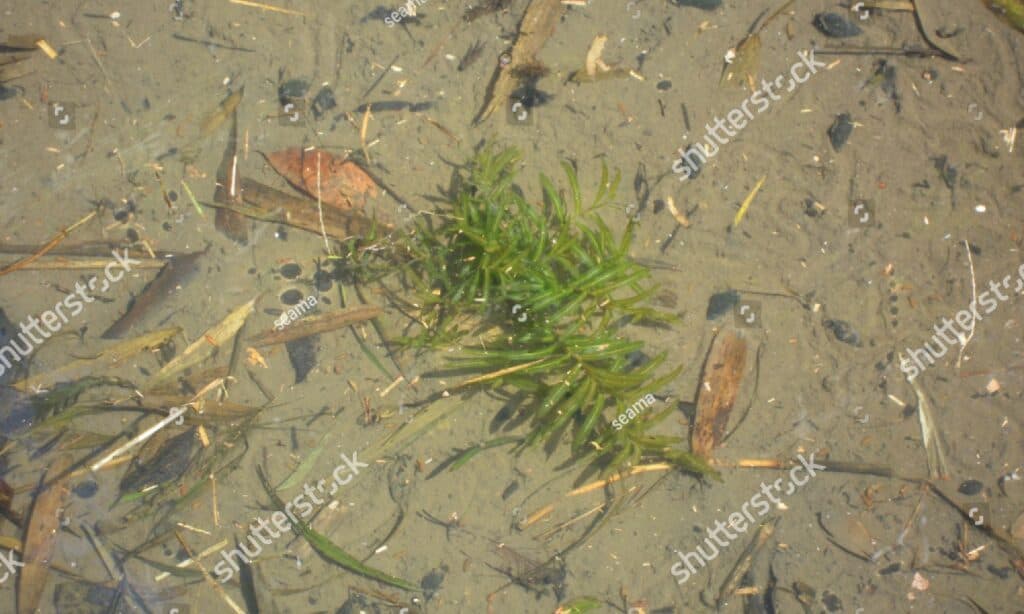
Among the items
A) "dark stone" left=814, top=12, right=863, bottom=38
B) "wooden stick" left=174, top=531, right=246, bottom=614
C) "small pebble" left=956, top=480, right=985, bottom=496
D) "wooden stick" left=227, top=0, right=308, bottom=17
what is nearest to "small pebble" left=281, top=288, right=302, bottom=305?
"wooden stick" left=174, top=531, right=246, bottom=614

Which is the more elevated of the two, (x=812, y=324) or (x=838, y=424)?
(x=812, y=324)

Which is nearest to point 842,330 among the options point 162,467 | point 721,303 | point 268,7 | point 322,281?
point 721,303

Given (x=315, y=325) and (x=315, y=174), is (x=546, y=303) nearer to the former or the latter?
(x=315, y=325)

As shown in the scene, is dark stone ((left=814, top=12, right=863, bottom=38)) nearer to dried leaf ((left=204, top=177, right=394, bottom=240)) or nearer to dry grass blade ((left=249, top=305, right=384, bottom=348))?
dried leaf ((left=204, top=177, right=394, bottom=240))

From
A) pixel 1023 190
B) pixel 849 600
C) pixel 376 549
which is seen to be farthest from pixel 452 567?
pixel 1023 190

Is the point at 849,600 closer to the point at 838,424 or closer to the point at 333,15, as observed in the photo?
the point at 838,424

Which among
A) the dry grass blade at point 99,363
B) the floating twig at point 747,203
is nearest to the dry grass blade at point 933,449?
the floating twig at point 747,203
